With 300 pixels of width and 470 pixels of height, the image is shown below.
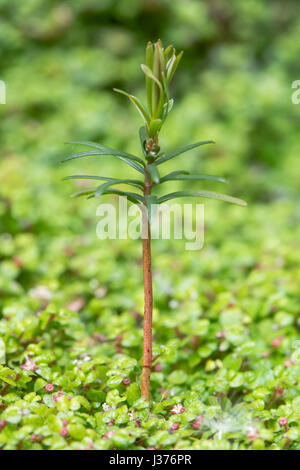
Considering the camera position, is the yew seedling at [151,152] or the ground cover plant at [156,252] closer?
the yew seedling at [151,152]

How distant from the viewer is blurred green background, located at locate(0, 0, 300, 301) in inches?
97.9

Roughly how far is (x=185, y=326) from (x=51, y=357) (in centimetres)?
44

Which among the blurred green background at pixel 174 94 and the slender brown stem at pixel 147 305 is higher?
the blurred green background at pixel 174 94

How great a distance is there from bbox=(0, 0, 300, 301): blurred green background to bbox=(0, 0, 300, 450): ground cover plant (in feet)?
0.04

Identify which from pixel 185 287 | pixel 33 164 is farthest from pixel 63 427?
pixel 33 164

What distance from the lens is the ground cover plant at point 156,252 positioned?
3.17ft

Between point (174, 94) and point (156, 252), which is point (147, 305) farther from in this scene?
point (174, 94)

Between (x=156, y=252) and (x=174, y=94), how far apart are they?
2.11m

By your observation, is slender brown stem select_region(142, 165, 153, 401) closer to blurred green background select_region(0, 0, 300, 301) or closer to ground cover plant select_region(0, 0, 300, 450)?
ground cover plant select_region(0, 0, 300, 450)

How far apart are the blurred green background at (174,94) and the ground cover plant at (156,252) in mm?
13

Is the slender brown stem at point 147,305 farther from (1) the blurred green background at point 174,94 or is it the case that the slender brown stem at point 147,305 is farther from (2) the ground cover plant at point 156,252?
(1) the blurred green background at point 174,94

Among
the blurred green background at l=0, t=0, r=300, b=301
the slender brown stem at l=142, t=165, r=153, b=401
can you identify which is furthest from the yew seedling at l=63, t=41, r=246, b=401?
the blurred green background at l=0, t=0, r=300, b=301

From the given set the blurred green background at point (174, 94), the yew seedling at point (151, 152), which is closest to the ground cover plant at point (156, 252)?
the blurred green background at point (174, 94)

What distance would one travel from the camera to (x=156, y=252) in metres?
2.13
